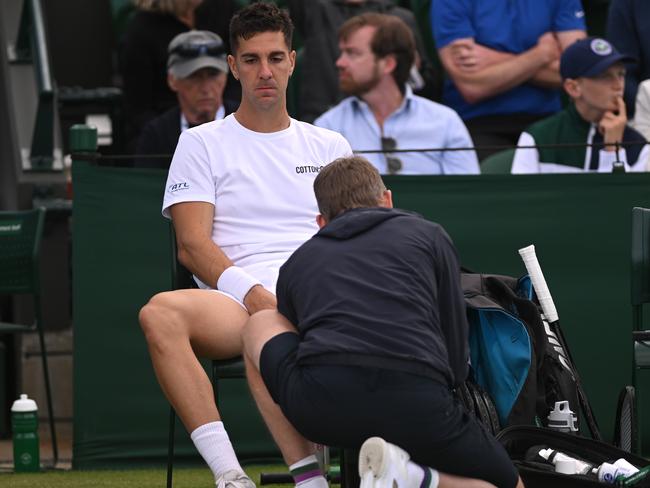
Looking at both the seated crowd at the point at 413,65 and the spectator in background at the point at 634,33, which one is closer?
the seated crowd at the point at 413,65

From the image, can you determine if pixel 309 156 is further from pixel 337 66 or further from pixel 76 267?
pixel 337 66

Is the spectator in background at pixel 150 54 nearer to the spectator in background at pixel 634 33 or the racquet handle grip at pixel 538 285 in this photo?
the spectator in background at pixel 634 33

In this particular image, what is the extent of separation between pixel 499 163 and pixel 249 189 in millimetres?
2610

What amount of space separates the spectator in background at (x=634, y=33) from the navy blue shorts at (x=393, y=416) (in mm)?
4554

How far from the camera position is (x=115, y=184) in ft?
21.4

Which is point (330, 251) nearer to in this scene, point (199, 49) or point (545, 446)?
point (545, 446)

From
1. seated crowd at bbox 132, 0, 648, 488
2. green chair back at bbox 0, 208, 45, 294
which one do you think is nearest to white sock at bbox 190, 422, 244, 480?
seated crowd at bbox 132, 0, 648, 488

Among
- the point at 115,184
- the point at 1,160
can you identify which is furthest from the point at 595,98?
the point at 1,160

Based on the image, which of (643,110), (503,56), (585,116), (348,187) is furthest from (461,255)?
(348,187)

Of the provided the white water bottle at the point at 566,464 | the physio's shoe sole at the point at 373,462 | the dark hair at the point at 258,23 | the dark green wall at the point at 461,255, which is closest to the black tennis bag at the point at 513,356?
the white water bottle at the point at 566,464

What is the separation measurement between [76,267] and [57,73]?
3.41 meters

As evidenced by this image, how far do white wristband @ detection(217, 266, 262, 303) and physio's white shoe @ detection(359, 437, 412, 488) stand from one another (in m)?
1.04

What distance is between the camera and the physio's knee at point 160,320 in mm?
4664

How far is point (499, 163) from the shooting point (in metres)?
7.55
